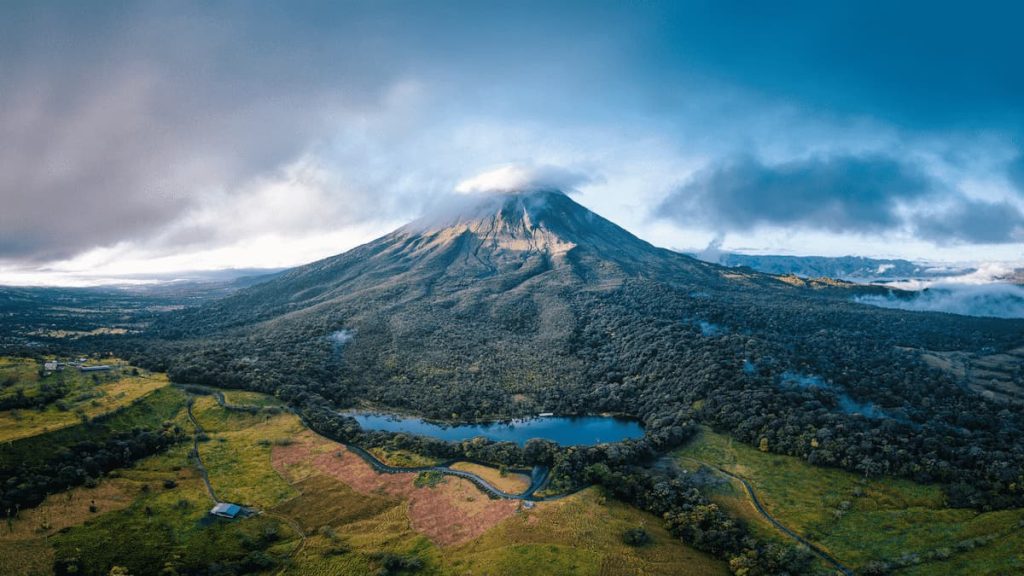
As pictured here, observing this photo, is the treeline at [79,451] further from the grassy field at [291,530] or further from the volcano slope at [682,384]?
the volcano slope at [682,384]

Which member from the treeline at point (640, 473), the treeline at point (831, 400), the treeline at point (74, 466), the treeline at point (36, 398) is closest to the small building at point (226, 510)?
the treeline at point (74, 466)

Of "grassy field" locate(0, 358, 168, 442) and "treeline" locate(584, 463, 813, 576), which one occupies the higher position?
"grassy field" locate(0, 358, 168, 442)

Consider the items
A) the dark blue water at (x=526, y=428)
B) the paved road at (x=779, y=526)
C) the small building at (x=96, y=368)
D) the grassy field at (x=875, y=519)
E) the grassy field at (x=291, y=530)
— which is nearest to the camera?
the grassy field at (x=291, y=530)

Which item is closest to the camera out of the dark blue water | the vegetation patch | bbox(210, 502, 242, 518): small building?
bbox(210, 502, 242, 518): small building

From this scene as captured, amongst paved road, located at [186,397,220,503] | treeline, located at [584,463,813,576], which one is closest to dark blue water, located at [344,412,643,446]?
treeline, located at [584,463,813,576]

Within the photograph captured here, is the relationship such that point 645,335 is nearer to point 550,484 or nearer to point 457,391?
point 457,391

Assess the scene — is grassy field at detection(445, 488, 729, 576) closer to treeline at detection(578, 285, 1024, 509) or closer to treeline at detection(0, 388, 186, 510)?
treeline at detection(578, 285, 1024, 509)
